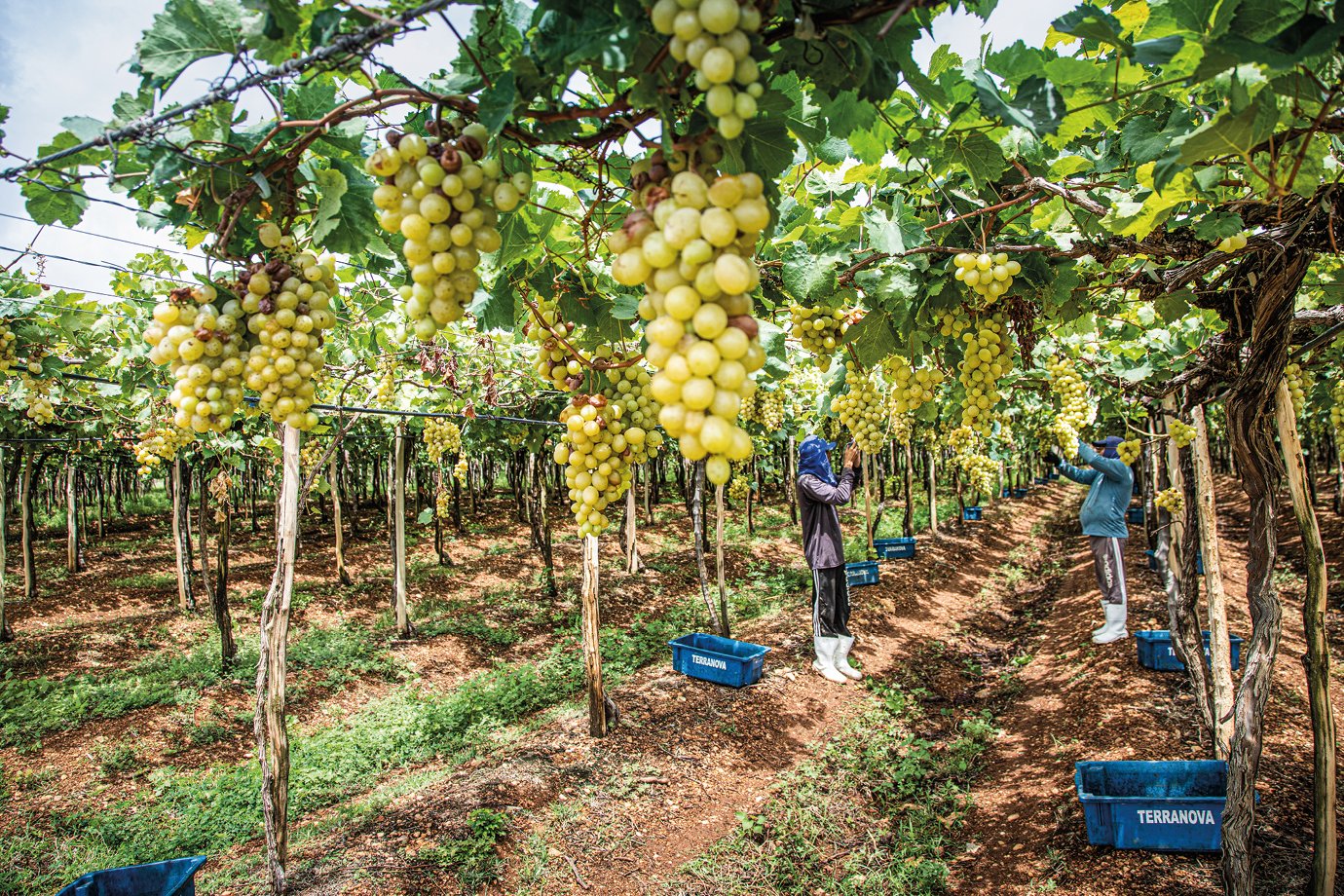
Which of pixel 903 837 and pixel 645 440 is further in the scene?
pixel 903 837

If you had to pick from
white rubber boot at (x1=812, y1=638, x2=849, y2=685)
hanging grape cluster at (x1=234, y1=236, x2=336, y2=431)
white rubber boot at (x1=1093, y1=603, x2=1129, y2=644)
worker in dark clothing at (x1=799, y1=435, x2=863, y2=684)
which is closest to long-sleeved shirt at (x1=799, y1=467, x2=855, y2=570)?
worker in dark clothing at (x1=799, y1=435, x2=863, y2=684)

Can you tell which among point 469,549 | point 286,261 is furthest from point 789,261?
point 469,549

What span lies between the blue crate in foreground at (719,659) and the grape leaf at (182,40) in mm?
6876

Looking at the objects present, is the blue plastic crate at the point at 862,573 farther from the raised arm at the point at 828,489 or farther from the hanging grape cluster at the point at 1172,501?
the hanging grape cluster at the point at 1172,501

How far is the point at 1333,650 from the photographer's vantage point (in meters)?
8.18

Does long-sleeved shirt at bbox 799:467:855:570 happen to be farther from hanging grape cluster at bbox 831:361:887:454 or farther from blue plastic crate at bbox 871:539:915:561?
blue plastic crate at bbox 871:539:915:561

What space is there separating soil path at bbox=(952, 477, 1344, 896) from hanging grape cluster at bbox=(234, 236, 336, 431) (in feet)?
16.2

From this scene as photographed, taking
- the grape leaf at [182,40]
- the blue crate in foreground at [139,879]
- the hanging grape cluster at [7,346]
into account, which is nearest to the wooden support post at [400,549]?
the hanging grape cluster at [7,346]

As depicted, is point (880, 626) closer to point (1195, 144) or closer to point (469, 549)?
point (1195, 144)

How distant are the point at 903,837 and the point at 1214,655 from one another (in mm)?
2497

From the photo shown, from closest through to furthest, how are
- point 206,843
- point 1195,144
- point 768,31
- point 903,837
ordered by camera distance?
point 768,31
point 1195,144
point 903,837
point 206,843

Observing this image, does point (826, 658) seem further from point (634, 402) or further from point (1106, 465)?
point (634, 402)

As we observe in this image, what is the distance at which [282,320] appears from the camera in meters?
1.71

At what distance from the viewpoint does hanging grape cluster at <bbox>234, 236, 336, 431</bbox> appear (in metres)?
1.71
